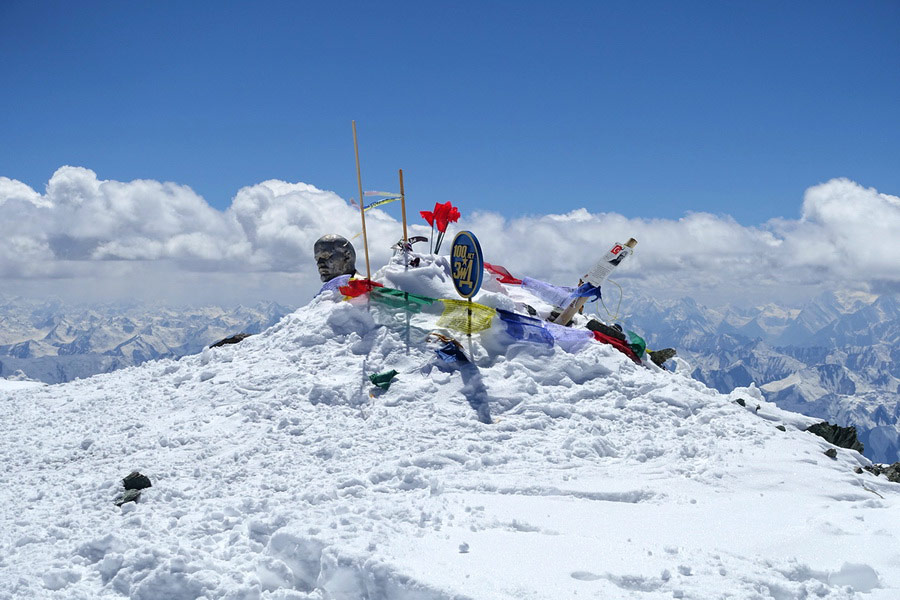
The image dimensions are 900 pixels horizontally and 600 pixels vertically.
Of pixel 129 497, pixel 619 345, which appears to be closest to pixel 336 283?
pixel 619 345

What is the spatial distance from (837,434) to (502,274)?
1038cm

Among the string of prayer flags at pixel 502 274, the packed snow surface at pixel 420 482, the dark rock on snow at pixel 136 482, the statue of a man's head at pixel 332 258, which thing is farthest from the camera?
the string of prayer flags at pixel 502 274

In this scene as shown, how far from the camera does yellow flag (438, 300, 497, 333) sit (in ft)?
45.9

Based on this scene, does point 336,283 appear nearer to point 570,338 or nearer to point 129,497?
point 570,338

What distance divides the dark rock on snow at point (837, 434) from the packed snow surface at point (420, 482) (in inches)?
27.6

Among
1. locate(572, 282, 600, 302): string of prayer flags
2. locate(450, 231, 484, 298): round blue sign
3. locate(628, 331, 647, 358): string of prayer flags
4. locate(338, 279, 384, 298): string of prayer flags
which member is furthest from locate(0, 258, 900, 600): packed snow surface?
locate(572, 282, 600, 302): string of prayer flags

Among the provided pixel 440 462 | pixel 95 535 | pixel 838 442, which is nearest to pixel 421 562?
pixel 440 462

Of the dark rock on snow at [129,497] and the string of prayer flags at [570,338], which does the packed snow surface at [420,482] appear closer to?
the dark rock on snow at [129,497]

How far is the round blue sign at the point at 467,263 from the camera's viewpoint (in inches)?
522

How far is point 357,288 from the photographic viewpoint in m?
15.3

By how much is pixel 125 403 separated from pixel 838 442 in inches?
671

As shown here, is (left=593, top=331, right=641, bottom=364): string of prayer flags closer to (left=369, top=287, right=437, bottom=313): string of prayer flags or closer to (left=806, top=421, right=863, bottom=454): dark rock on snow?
(left=806, top=421, right=863, bottom=454): dark rock on snow

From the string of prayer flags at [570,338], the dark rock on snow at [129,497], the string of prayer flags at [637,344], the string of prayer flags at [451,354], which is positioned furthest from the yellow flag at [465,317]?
the dark rock on snow at [129,497]

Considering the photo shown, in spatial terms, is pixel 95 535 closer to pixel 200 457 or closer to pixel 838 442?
pixel 200 457
